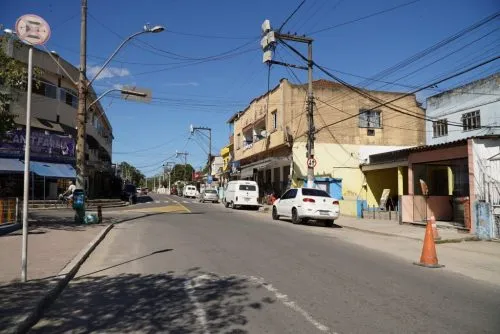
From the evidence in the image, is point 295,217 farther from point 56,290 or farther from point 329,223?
point 56,290

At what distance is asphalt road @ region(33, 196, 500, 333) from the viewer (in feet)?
18.3

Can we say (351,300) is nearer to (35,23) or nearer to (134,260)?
(134,260)

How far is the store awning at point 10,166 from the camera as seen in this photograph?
2834cm

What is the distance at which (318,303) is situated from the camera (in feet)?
21.4

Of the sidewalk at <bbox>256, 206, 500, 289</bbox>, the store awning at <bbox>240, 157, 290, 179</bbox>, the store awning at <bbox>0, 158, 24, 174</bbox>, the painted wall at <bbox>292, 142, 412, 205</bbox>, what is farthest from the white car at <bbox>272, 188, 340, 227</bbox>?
the store awning at <bbox>0, 158, 24, 174</bbox>

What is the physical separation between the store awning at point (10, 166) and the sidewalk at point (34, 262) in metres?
13.8

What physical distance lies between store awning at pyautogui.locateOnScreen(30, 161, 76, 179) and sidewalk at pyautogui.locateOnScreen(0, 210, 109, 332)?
15723 mm

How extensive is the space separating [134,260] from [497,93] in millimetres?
23564

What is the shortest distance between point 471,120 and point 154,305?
1038 inches

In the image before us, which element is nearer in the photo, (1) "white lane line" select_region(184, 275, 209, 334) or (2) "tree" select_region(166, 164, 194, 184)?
(1) "white lane line" select_region(184, 275, 209, 334)

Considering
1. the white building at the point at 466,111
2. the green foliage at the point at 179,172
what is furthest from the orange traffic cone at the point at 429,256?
the green foliage at the point at 179,172

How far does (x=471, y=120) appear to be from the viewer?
28000 millimetres

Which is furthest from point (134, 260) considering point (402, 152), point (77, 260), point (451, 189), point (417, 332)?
point (451, 189)

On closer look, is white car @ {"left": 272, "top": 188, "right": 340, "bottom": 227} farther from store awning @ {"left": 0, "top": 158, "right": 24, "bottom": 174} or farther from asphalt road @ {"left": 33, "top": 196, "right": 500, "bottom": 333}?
store awning @ {"left": 0, "top": 158, "right": 24, "bottom": 174}
